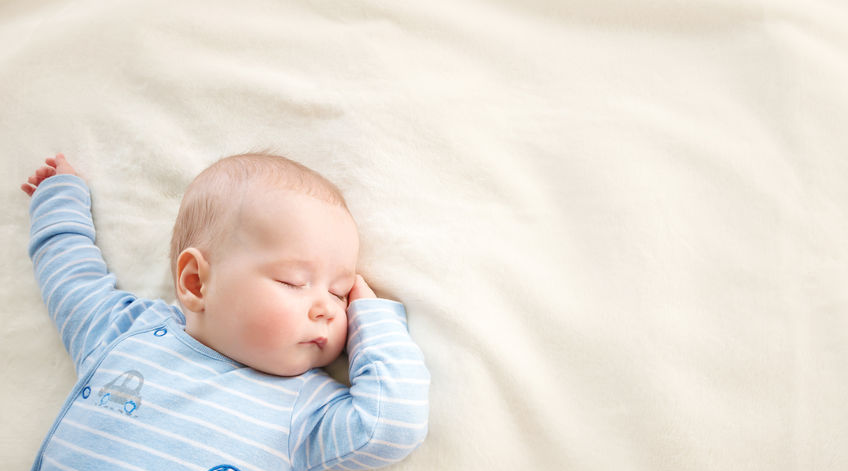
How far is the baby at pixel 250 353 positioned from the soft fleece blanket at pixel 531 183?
0.07 metres

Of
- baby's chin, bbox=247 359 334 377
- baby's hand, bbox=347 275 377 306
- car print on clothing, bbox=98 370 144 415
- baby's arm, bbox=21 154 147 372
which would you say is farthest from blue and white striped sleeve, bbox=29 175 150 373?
baby's hand, bbox=347 275 377 306

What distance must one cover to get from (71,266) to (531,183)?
786 millimetres

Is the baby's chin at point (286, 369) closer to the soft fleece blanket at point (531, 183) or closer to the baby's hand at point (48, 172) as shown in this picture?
the soft fleece blanket at point (531, 183)

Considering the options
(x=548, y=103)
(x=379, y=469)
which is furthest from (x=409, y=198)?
(x=379, y=469)

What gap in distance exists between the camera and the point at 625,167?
1127mm

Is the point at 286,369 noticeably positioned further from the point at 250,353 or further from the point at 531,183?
the point at 531,183

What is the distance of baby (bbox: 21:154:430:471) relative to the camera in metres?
0.94

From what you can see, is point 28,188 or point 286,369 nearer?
point 286,369

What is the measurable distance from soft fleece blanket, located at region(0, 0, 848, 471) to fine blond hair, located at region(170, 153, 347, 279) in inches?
3.3

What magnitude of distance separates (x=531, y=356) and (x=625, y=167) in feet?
1.17

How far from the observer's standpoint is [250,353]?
3.27 ft

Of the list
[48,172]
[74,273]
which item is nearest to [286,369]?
[74,273]

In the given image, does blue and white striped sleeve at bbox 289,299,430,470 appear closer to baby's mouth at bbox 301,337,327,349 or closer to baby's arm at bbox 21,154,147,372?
baby's mouth at bbox 301,337,327,349

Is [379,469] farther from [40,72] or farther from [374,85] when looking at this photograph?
[40,72]
